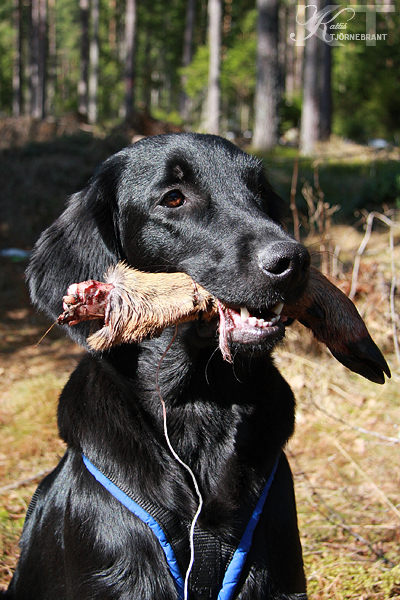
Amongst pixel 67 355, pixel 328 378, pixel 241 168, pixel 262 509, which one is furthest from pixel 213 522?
pixel 67 355

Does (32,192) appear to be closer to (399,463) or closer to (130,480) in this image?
(399,463)

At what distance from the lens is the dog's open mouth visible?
1.78 meters

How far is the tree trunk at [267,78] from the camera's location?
1184 centimetres

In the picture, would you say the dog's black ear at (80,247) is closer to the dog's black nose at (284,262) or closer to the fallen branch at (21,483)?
the dog's black nose at (284,262)

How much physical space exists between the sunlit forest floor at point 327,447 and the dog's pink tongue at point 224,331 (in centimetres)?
90

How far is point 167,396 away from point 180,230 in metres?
0.67

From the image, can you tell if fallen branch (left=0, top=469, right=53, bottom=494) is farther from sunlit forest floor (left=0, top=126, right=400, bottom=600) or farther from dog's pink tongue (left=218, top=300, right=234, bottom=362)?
dog's pink tongue (left=218, top=300, right=234, bottom=362)

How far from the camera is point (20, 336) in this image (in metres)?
6.56

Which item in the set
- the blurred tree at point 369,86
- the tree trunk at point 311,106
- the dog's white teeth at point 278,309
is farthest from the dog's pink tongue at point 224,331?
the blurred tree at point 369,86

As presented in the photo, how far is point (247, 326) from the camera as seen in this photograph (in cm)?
185

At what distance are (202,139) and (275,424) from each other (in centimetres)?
127

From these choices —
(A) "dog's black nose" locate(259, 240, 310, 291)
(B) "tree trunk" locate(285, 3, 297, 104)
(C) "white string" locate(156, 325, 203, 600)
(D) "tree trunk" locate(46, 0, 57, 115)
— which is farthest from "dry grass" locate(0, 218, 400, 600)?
(D) "tree trunk" locate(46, 0, 57, 115)

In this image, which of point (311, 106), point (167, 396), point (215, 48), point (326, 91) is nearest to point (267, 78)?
point (311, 106)

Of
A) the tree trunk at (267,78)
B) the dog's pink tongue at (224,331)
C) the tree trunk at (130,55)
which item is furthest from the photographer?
the tree trunk at (130,55)
